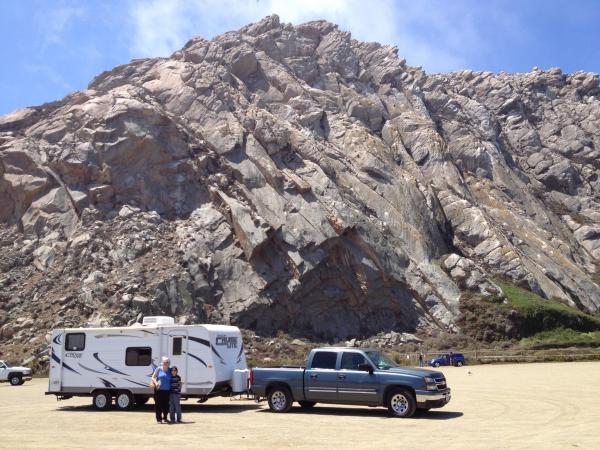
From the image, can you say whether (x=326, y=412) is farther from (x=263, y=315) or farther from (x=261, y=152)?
(x=261, y=152)

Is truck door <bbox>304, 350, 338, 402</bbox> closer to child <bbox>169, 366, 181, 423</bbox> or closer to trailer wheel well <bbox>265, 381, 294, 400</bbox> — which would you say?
trailer wheel well <bbox>265, 381, 294, 400</bbox>

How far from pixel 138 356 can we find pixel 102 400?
2.02 m

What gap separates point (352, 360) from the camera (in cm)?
1786

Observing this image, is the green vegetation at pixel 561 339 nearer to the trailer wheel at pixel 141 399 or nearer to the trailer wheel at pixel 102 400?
the trailer wheel at pixel 141 399

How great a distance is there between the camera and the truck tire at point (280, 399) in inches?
731

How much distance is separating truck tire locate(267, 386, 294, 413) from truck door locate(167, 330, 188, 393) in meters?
2.94

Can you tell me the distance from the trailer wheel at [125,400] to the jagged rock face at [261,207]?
20015 millimetres

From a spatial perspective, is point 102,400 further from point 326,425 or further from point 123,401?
point 326,425

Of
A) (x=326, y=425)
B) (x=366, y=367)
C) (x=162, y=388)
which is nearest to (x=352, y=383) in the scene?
(x=366, y=367)

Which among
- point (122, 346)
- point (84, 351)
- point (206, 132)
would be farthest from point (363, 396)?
point (206, 132)

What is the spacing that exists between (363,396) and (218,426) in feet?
14.1

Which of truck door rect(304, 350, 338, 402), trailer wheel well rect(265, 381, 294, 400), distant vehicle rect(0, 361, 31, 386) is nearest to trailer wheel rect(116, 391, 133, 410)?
trailer wheel well rect(265, 381, 294, 400)

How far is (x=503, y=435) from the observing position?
514 inches

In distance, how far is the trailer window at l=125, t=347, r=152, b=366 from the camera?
2005 centimetres
